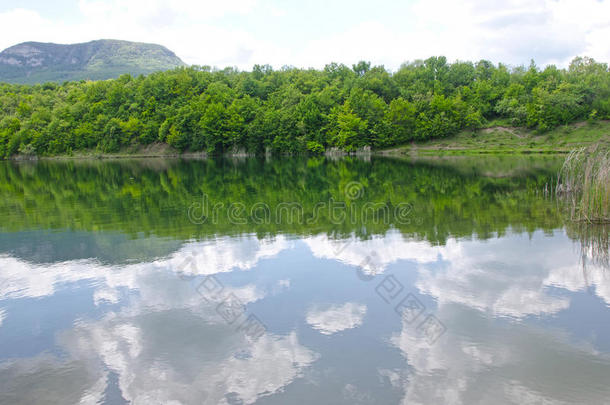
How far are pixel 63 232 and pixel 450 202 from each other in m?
16.2

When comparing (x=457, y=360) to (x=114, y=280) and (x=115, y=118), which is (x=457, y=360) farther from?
(x=115, y=118)

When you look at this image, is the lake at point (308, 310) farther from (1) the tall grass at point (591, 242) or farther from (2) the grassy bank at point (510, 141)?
(2) the grassy bank at point (510, 141)

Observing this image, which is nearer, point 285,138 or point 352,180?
point 352,180

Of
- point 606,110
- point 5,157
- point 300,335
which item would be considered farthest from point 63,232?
point 5,157

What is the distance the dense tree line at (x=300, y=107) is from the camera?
72875 mm

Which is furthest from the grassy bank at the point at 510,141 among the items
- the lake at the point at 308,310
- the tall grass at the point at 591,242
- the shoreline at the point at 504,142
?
the lake at the point at 308,310

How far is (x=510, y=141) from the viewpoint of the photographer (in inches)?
2667

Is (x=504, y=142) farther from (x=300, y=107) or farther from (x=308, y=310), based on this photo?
(x=308, y=310)

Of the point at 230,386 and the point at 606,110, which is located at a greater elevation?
the point at 606,110

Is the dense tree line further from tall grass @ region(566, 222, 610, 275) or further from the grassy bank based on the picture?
tall grass @ region(566, 222, 610, 275)

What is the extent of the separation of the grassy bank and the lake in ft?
168

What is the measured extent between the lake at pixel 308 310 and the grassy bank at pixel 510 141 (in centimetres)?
5118

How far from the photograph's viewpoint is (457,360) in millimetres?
6586

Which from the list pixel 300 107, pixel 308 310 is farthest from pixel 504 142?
pixel 308 310
